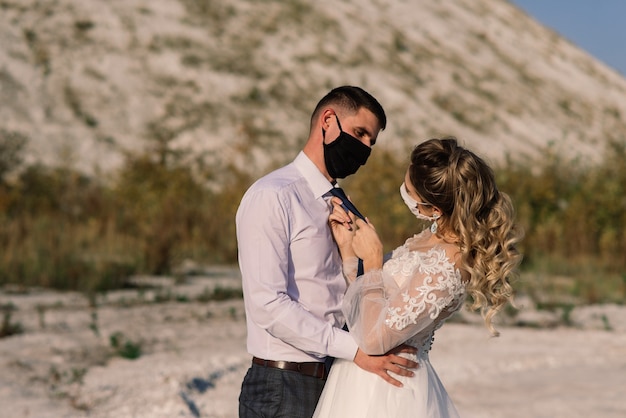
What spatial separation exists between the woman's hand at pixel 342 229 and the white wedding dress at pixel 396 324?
0.17 ft

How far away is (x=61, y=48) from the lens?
29.2 metres

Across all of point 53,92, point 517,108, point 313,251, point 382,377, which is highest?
point 313,251

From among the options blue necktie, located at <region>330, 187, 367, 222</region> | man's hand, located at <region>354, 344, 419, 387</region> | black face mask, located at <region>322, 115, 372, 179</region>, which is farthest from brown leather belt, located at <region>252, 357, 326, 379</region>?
black face mask, located at <region>322, 115, 372, 179</region>

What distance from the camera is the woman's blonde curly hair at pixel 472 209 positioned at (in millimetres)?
3455

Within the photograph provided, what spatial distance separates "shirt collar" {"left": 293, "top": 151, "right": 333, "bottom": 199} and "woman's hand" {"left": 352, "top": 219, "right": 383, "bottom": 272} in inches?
8.5

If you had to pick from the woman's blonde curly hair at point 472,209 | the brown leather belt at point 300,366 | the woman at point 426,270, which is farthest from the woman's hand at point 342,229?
the brown leather belt at point 300,366

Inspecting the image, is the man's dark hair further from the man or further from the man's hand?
the man's hand

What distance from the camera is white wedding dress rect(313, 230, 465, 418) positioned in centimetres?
335

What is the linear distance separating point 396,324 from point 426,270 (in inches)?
9.3

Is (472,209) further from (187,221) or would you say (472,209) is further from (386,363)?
(187,221)

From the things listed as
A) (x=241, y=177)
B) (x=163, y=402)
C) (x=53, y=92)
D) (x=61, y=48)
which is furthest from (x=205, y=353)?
(x=61, y=48)

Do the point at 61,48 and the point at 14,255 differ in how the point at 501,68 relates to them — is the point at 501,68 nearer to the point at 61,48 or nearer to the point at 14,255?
the point at 61,48

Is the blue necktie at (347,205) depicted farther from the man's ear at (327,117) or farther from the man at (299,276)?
the man's ear at (327,117)

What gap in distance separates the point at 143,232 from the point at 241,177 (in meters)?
4.51
